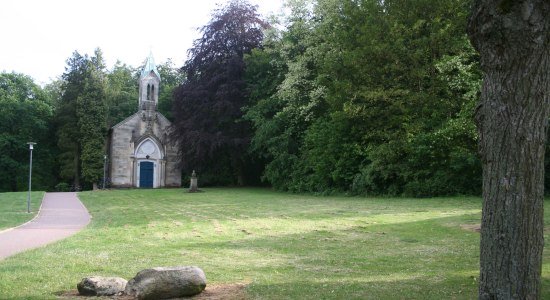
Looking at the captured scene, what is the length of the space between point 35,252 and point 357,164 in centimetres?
1998

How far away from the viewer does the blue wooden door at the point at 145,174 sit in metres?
48.0

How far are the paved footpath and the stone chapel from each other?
28110 millimetres

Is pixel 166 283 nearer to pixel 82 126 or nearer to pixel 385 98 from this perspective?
pixel 385 98

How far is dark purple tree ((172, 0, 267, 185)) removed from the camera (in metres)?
38.8

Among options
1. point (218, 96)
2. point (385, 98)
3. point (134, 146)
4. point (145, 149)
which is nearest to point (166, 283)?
point (385, 98)

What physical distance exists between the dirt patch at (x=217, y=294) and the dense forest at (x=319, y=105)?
643 inches

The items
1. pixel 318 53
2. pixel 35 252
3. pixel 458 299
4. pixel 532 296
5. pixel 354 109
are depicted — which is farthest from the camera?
pixel 318 53

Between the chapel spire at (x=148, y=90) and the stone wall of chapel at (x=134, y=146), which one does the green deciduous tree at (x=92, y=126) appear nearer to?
the stone wall of chapel at (x=134, y=146)

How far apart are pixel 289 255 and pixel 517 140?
565 cm

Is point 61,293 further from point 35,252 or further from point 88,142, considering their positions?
point 88,142

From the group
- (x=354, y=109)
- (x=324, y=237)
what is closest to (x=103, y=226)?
(x=324, y=237)

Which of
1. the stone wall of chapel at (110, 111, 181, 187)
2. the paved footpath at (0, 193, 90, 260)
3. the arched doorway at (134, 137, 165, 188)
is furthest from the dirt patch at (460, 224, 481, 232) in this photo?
the arched doorway at (134, 137, 165, 188)

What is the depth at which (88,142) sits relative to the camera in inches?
1875

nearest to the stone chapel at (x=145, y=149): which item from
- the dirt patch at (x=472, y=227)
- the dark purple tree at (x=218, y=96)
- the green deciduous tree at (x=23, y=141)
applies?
the dark purple tree at (x=218, y=96)
